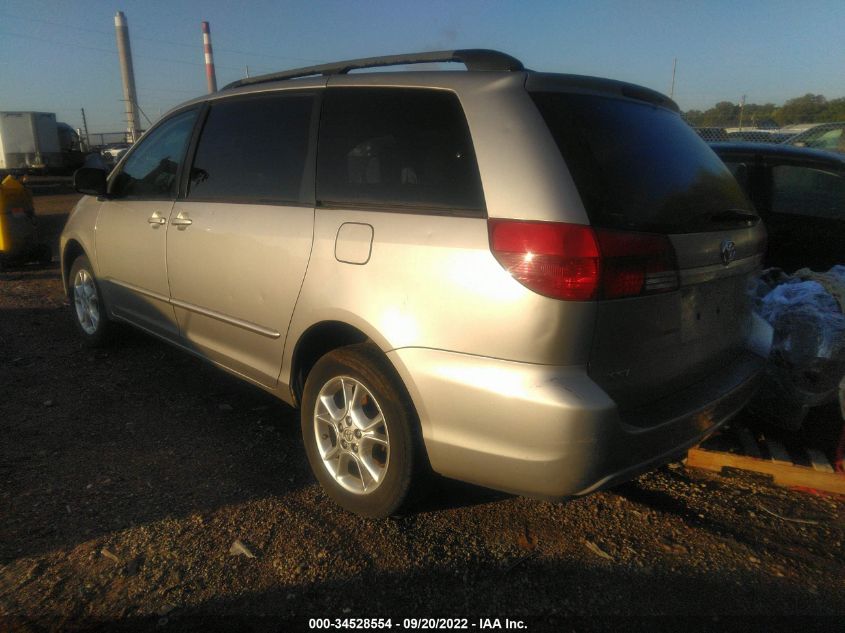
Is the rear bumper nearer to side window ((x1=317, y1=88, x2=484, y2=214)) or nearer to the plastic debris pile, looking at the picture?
side window ((x1=317, y1=88, x2=484, y2=214))

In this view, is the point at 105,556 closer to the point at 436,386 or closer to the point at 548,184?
the point at 436,386

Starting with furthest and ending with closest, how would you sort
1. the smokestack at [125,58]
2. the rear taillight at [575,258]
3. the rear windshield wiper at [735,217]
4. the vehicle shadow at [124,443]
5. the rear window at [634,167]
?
the smokestack at [125,58] → the vehicle shadow at [124,443] → the rear windshield wiper at [735,217] → the rear window at [634,167] → the rear taillight at [575,258]

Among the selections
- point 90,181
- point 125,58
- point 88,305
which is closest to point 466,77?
point 90,181

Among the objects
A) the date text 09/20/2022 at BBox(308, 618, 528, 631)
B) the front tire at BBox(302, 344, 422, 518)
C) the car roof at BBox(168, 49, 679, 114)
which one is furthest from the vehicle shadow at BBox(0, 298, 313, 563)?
the car roof at BBox(168, 49, 679, 114)

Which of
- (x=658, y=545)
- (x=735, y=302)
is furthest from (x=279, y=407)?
(x=735, y=302)

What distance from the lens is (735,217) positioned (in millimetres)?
2566

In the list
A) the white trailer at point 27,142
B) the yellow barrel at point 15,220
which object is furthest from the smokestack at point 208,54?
the yellow barrel at point 15,220

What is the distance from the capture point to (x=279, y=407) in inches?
158

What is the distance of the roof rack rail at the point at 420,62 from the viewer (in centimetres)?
243

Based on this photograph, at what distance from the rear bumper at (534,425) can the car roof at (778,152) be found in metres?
3.30

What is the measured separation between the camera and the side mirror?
4367 mm

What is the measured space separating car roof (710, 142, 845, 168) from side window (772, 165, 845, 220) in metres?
0.08

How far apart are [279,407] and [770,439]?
2806 millimetres

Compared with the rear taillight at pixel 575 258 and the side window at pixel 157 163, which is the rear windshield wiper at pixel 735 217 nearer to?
the rear taillight at pixel 575 258
